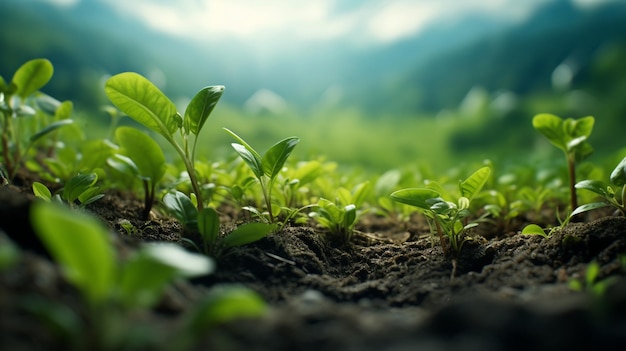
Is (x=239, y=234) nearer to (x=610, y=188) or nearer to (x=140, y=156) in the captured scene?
(x=140, y=156)

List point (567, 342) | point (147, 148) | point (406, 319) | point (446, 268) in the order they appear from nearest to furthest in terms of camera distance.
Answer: point (567, 342), point (406, 319), point (446, 268), point (147, 148)

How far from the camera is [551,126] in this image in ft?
4.30

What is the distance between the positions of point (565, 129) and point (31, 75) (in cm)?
157

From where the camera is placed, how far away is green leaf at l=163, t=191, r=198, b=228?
106 cm

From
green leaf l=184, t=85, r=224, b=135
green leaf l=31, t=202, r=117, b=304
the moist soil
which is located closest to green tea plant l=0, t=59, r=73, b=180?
the moist soil

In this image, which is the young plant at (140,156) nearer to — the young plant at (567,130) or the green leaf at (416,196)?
the green leaf at (416,196)

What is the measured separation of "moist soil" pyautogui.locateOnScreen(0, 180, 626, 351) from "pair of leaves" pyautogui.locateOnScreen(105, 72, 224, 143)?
0.29 meters

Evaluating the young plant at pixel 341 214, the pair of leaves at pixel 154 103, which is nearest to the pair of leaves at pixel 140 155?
the pair of leaves at pixel 154 103

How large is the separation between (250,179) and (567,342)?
0.92m

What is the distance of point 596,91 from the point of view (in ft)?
12.5

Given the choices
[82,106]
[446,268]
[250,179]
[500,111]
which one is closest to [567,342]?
[446,268]

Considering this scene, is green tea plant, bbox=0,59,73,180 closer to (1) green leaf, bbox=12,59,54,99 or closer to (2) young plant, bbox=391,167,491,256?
(1) green leaf, bbox=12,59,54,99

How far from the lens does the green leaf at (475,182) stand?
1.16 meters

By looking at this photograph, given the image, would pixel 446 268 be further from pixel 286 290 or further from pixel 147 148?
pixel 147 148
